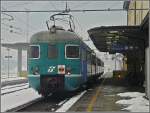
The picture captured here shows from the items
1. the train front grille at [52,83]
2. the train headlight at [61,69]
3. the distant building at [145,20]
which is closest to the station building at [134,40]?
the distant building at [145,20]

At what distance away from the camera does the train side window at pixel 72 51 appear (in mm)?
20969

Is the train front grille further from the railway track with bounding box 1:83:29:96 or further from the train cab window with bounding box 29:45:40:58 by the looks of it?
the railway track with bounding box 1:83:29:96

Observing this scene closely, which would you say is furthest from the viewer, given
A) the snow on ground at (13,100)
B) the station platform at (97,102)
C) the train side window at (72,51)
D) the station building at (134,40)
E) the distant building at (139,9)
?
the distant building at (139,9)

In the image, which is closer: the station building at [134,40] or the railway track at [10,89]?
the station building at [134,40]

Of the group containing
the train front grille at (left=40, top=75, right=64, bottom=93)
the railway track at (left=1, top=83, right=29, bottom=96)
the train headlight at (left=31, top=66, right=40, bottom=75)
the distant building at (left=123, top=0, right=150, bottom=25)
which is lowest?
the railway track at (left=1, top=83, right=29, bottom=96)

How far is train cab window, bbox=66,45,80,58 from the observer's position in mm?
20973

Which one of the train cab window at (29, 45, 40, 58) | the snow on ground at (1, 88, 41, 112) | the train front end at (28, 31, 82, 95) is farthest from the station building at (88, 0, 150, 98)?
the snow on ground at (1, 88, 41, 112)

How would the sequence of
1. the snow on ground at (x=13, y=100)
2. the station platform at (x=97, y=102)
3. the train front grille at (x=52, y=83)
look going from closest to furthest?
the station platform at (x=97, y=102), the snow on ground at (x=13, y=100), the train front grille at (x=52, y=83)

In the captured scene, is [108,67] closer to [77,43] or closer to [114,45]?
[114,45]

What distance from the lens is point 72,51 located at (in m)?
21.1

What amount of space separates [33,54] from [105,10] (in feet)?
14.5

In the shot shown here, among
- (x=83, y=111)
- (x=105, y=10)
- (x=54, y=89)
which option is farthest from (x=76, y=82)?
(x=83, y=111)

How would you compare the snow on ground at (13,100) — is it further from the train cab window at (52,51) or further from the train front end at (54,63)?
the train cab window at (52,51)

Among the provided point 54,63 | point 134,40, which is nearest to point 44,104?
point 54,63
